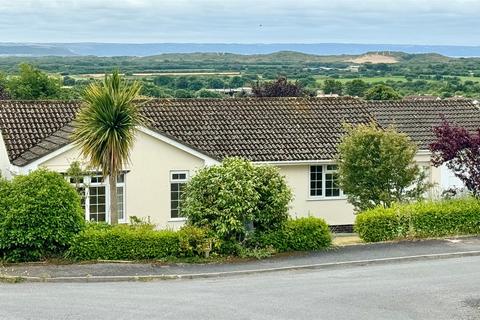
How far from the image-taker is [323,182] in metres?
32.2

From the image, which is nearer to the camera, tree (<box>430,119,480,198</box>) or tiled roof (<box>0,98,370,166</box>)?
tree (<box>430,119,480,198</box>)

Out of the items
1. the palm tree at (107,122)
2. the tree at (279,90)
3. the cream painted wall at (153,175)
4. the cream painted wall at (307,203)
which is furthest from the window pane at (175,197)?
the tree at (279,90)

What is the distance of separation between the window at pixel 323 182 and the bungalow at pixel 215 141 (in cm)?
4

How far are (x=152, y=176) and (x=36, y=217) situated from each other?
964cm

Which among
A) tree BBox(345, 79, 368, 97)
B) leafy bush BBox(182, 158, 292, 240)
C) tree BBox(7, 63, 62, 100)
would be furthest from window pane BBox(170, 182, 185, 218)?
tree BBox(345, 79, 368, 97)

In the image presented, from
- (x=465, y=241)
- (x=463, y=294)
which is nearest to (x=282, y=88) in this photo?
(x=465, y=241)

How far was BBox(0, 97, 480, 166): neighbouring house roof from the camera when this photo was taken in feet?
98.2

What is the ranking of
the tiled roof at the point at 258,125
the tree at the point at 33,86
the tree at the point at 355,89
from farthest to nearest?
1. the tree at the point at 355,89
2. the tree at the point at 33,86
3. the tiled roof at the point at 258,125

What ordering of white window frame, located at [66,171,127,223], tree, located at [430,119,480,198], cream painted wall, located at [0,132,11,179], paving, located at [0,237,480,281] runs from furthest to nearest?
cream painted wall, located at [0,132,11,179] → white window frame, located at [66,171,127,223] → tree, located at [430,119,480,198] → paving, located at [0,237,480,281]

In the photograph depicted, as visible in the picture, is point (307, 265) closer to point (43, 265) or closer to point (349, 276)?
point (349, 276)

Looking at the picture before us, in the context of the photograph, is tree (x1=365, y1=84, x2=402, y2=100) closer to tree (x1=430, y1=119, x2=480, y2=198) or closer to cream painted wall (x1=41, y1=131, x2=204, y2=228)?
cream painted wall (x1=41, y1=131, x2=204, y2=228)

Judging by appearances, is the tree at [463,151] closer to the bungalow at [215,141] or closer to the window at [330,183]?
the bungalow at [215,141]

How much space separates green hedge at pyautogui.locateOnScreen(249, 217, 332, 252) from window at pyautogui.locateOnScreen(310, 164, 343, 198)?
34.1 feet

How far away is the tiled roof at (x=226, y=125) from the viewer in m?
30.0
